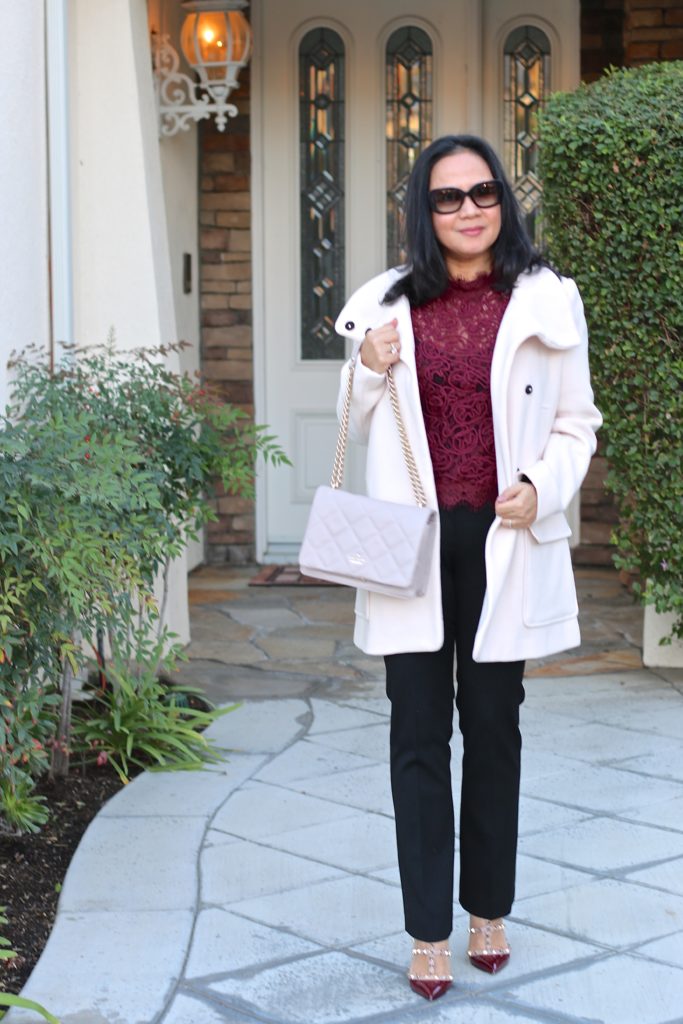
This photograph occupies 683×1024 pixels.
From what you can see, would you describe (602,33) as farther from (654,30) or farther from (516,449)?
(516,449)

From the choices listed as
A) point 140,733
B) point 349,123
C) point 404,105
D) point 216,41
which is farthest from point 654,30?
point 140,733

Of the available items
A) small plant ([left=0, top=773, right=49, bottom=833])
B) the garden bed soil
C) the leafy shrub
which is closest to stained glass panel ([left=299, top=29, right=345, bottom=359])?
the leafy shrub

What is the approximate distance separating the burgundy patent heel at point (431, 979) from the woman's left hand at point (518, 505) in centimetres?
98

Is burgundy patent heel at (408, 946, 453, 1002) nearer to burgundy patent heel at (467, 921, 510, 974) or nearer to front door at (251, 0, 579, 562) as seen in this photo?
burgundy patent heel at (467, 921, 510, 974)

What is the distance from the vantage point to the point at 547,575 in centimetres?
317

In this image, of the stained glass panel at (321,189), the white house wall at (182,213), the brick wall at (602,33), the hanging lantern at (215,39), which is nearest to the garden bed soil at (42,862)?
the white house wall at (182,213)

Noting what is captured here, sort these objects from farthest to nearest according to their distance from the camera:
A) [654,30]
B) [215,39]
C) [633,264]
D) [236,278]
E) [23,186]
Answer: [236,278] < [654,30] < [215,39] < [633,264] < [23,186]

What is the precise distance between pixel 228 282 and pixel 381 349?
5.51 meters

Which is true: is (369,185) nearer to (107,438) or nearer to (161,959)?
(107,438)

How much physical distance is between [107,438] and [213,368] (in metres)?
4.61

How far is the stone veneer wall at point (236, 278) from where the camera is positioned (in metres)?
8.22

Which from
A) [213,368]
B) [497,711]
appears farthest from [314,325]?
[497,711]

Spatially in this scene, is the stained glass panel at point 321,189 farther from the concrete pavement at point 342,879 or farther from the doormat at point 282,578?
the concrete pavement at point 342,879

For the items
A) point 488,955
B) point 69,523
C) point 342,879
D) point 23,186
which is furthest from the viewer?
point 23,186
